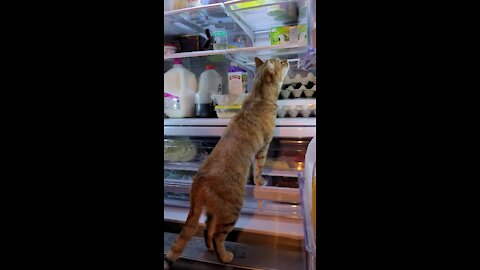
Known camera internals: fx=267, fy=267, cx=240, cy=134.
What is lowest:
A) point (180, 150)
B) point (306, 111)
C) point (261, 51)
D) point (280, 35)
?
point (180, 150)

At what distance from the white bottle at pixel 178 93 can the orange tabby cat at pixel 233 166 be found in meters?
0.44

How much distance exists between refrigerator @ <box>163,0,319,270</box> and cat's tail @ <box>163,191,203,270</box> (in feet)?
0.32

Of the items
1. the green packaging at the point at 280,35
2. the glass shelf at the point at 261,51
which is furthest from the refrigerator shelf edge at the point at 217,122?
the green packaging at the point at 280,35

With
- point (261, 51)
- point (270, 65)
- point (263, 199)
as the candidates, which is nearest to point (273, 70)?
point (270, 65)

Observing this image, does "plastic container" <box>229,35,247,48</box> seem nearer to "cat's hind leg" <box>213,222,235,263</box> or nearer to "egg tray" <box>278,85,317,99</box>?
"egg tray" <box>278,85,317,99</box>

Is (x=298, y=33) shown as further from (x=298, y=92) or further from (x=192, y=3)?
(x=192, y=3)

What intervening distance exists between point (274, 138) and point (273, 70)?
411mm

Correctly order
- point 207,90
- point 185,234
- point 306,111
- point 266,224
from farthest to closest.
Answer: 1. point 207,90
2. point 306,111
3. point 266,224
4. point 185,234

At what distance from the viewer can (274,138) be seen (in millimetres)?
1647

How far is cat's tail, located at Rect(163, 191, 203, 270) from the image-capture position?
1.03m

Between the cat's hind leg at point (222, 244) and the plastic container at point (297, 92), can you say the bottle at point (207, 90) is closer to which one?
the plastic container at point (297, 92)
